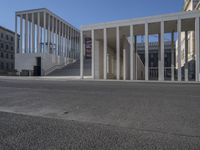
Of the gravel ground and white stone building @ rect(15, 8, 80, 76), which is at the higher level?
white stone building @ rect(15, 8, 80, 76)

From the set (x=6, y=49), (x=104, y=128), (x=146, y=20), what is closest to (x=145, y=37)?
(x=146, y=20)

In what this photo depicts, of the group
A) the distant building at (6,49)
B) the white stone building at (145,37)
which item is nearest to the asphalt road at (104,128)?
the white stone building at (145,37)

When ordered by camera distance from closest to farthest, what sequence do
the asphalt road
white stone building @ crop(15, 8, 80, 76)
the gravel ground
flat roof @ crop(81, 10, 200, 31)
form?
the gravel ground → the asphalt road → flat roof @ crop(81, 10, 200, 31) → white stone building @ crop(15, 8, 80, 76)

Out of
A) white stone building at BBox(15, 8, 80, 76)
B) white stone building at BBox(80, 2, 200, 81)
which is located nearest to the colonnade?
white stone building at BBox(15, 8, 80, 76)

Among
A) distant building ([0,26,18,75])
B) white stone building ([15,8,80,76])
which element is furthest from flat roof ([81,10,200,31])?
distant building ([0,26,18,75])

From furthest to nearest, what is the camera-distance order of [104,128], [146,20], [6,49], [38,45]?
[6,49], [38,45], [146,20], [104,128]

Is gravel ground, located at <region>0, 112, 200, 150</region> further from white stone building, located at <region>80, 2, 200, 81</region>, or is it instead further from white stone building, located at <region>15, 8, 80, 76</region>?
white stone building, located at <region>15, 8, 80, 76</region>

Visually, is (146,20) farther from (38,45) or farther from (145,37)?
(38,45)

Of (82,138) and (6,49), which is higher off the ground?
(6,49)

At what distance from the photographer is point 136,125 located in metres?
5.15

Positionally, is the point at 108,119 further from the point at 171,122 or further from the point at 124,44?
the point at 124,44

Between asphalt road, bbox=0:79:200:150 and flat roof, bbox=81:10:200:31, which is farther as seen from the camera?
flat roof, bbox=81:10:200:31

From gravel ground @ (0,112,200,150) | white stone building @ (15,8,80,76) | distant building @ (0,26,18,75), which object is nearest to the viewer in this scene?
gravel ground @ (0,112,200,150)

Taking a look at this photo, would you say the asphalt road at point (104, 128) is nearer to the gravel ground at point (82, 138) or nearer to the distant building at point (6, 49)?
the gravel ground at point (82, 138)
